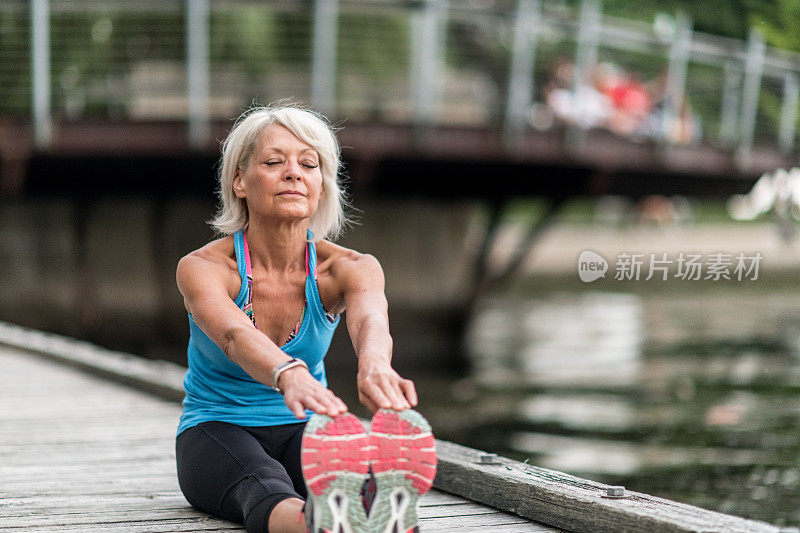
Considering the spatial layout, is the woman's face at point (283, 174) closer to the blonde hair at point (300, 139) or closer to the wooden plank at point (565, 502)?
the blonde hair at point (300, 139)

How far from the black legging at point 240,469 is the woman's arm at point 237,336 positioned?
1.03 ft

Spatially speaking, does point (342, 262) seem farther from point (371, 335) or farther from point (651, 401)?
point (651, 401)

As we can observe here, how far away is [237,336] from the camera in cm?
247

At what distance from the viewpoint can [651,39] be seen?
432 inches

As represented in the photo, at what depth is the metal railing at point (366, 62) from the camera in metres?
9.59

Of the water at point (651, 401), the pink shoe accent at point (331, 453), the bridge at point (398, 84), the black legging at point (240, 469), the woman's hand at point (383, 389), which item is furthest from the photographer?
the bridge at point (398, 84)

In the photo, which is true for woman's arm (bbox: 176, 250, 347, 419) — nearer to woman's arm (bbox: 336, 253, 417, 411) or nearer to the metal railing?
woman's arm (bbox: 336, 253, 417, 411)

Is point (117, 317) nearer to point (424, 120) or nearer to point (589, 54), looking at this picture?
point (424, 120)

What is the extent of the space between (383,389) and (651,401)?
8202mm

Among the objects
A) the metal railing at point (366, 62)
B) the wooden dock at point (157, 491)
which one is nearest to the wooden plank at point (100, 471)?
the wooden dock at point (157, 491)

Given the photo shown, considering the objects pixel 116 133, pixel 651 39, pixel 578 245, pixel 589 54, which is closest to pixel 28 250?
pixel 116 133

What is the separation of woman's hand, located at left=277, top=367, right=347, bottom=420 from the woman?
0.23 feet

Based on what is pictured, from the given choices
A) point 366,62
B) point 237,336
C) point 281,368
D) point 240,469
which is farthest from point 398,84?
point 281,368

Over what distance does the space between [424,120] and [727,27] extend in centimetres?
280
